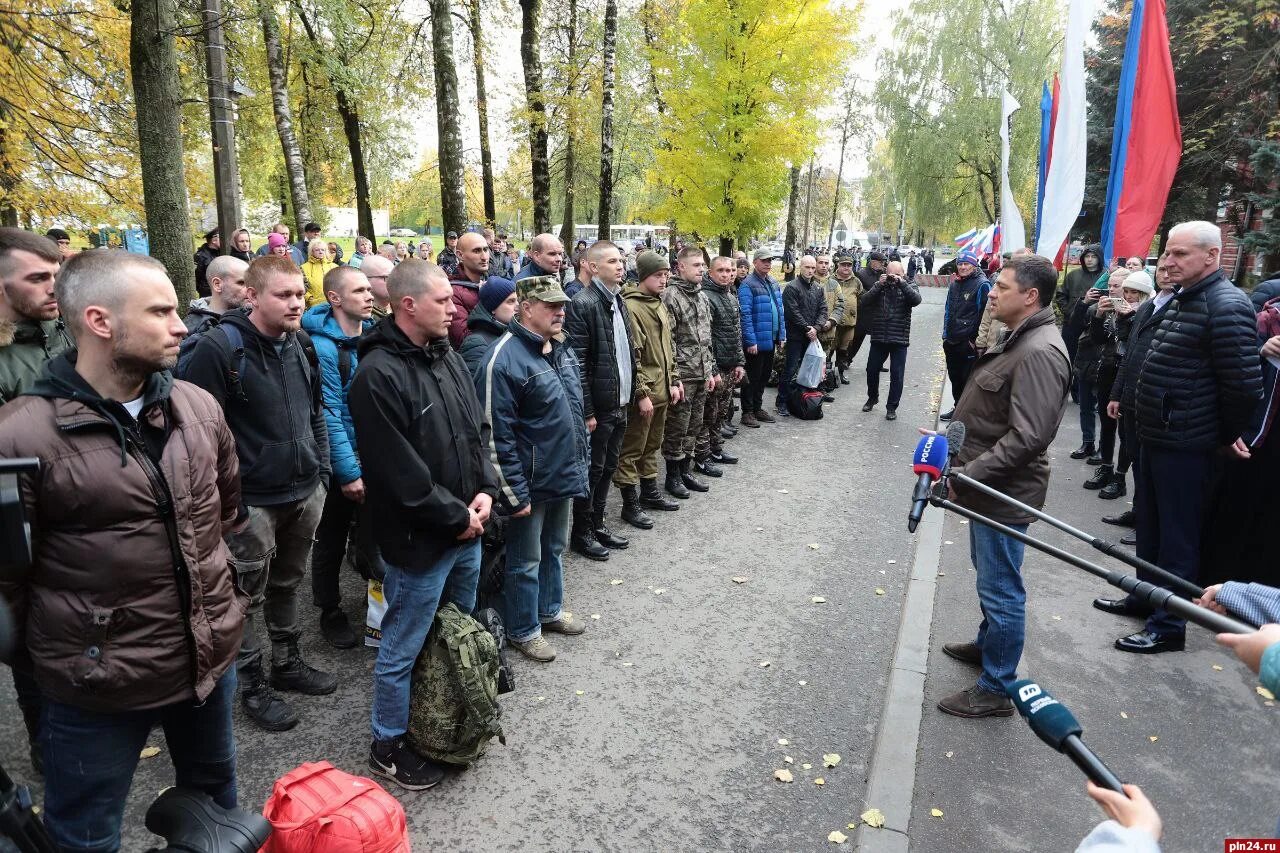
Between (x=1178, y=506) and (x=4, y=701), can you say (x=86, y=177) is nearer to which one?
(x=4, y=701)

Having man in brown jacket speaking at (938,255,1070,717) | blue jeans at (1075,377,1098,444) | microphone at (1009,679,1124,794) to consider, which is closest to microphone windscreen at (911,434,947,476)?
man in brown jacket speaking at (938,255,1070,717)

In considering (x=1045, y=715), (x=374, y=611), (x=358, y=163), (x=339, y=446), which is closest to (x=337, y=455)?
(x=339, y=446)

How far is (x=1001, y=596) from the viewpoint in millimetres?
3969

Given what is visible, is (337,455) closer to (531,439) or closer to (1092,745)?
(531,439)

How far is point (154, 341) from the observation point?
2.18 meters

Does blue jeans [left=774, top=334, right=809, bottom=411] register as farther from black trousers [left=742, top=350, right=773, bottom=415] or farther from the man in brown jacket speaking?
the man in brown jacket speaking

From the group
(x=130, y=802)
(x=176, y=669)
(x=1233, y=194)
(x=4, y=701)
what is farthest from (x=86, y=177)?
(x=1233, y=194)

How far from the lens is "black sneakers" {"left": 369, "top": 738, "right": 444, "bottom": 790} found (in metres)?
3.33

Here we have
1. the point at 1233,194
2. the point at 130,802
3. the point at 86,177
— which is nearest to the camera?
the point at 130,802

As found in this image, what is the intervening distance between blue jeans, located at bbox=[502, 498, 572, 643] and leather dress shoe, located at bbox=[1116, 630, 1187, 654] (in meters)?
3.61

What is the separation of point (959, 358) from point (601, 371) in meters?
6.78

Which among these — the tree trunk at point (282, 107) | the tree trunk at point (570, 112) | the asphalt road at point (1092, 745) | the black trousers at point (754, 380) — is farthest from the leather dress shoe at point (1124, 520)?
the tree trunk at point (282, 107)

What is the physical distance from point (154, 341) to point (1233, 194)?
24287mm

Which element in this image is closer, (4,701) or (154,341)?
(154,341)
